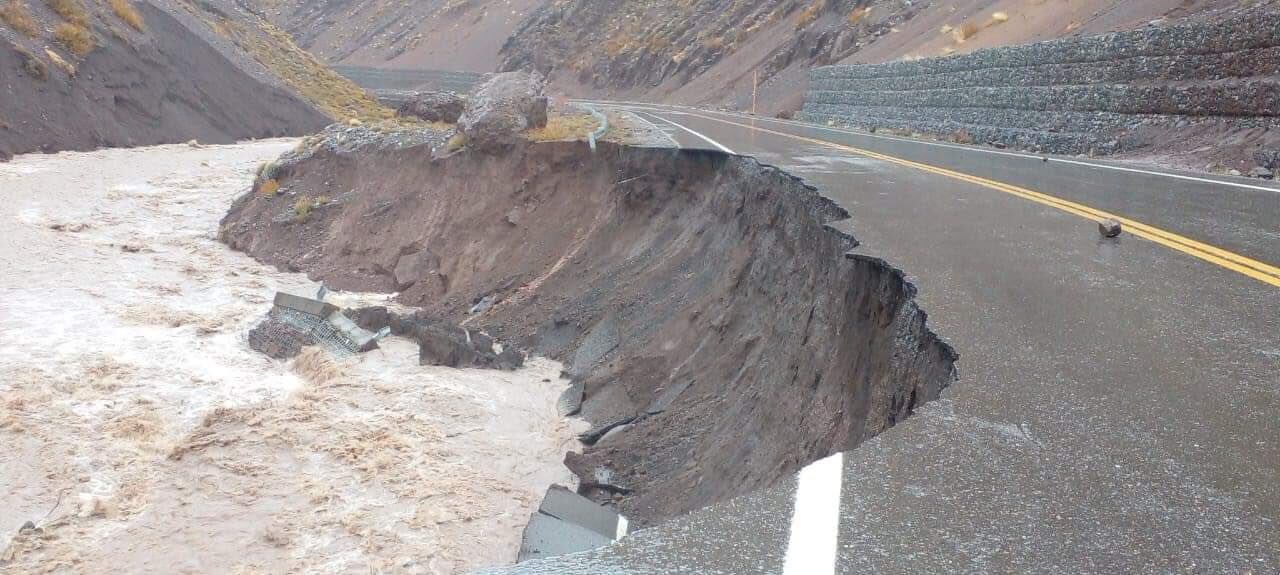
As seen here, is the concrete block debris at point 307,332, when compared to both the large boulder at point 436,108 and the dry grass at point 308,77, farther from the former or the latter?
the dry grass at point 308,77

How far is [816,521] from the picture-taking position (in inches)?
116

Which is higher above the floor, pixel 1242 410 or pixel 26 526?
pixel 1242 410

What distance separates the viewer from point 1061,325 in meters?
5.13

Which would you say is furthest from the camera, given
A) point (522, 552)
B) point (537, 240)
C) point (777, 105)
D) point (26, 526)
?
point (777, 105)

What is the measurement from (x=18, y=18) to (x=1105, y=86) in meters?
29.1

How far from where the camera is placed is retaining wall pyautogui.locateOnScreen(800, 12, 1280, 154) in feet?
44.9

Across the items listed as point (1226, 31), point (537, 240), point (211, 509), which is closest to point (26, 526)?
point (211, 509)

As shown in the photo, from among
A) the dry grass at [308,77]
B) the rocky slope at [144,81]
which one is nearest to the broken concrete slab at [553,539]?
the rocky slope at [144,81]

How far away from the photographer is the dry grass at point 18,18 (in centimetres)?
2662

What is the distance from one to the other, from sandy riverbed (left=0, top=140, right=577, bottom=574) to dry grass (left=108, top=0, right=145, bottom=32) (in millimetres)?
17180

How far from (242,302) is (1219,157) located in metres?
15.9

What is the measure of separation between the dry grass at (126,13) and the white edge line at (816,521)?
113 feet

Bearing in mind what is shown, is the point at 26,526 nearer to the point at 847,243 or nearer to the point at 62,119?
the point at 847,243

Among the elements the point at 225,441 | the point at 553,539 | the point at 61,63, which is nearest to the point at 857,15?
the point at 61,63
